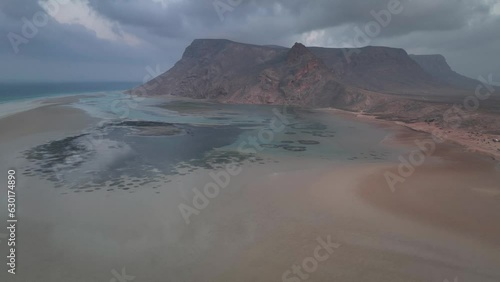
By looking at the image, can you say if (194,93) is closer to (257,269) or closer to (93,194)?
(93,194)

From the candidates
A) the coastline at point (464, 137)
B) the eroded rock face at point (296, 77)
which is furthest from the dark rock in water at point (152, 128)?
the eroded rock face at point (296, 77)

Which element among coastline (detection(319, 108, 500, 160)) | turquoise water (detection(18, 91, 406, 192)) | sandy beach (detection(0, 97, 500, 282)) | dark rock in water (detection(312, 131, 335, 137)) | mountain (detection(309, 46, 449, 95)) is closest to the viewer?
sandy beach (detection(0, 97, 500, 282))

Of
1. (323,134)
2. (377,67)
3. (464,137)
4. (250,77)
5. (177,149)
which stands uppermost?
(377,67)

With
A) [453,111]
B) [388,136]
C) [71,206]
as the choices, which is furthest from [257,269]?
[453,111]

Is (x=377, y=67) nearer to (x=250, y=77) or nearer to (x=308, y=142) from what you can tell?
(x=250, y=77)

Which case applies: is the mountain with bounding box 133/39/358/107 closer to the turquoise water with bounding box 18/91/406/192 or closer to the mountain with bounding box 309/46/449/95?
the mountain with bounding box 309/46/449/95

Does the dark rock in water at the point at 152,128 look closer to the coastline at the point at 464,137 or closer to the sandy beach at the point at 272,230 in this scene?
the sandy beach at the point at 272,230

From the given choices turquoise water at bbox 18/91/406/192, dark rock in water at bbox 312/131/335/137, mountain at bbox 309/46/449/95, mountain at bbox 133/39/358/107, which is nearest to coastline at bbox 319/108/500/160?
turquoise water at bbox 18/91/406/192

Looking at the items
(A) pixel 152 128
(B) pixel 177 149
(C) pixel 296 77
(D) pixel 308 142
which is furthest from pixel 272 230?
(C) pixel 296 77

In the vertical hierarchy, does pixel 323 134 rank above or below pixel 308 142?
above
